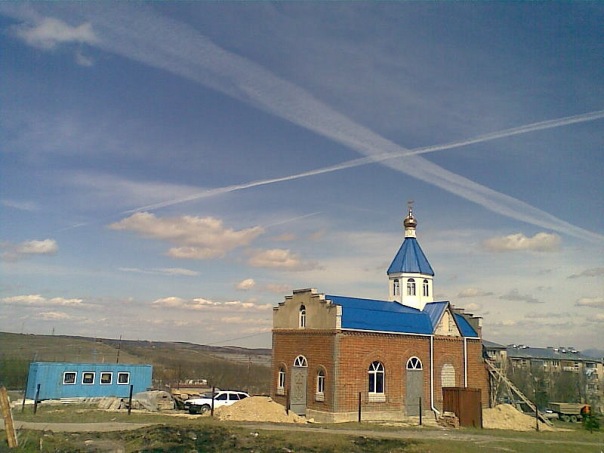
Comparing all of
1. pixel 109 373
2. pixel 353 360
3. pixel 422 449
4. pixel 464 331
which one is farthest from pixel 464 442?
pixel 109 373

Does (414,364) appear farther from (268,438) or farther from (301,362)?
(268,438)

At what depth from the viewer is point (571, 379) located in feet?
189

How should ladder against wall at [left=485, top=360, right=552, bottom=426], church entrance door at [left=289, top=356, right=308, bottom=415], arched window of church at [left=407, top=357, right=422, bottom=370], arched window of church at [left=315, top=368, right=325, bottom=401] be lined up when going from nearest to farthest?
arched window of church at [left=315, top=368, right=325, bottom=401] → church entrance door at [left=289, top=356, right=308, bottom=415] → arched window of church at [left=407, top=357, right=422, bottom=370] → ladder against wall at [left=485, top=360, right=552, bottom=426]

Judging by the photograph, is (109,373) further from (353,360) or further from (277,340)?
(353,360)

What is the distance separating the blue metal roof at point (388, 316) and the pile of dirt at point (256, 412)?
5.26m

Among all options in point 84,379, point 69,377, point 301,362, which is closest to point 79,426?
point 69,377

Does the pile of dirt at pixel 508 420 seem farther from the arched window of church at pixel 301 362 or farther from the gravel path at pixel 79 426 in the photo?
the gravel path at pixel 79 426

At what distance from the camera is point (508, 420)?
30969 mm

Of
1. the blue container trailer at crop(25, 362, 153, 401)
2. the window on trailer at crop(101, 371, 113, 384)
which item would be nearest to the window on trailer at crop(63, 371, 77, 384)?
the blue container trailer at crop(25, 362, 153, 401)

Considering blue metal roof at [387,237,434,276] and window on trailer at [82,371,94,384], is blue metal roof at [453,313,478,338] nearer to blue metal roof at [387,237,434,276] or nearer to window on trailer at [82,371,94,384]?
blue metal roof at [387,237,434,276]

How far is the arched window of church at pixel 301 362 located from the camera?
30.6 metres

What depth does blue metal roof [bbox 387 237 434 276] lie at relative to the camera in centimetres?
3636

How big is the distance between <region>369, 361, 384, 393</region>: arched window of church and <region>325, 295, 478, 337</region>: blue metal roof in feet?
6.21

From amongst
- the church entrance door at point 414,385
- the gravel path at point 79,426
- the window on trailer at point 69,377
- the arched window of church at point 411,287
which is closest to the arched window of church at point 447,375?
the church entrance door at point 414,385
